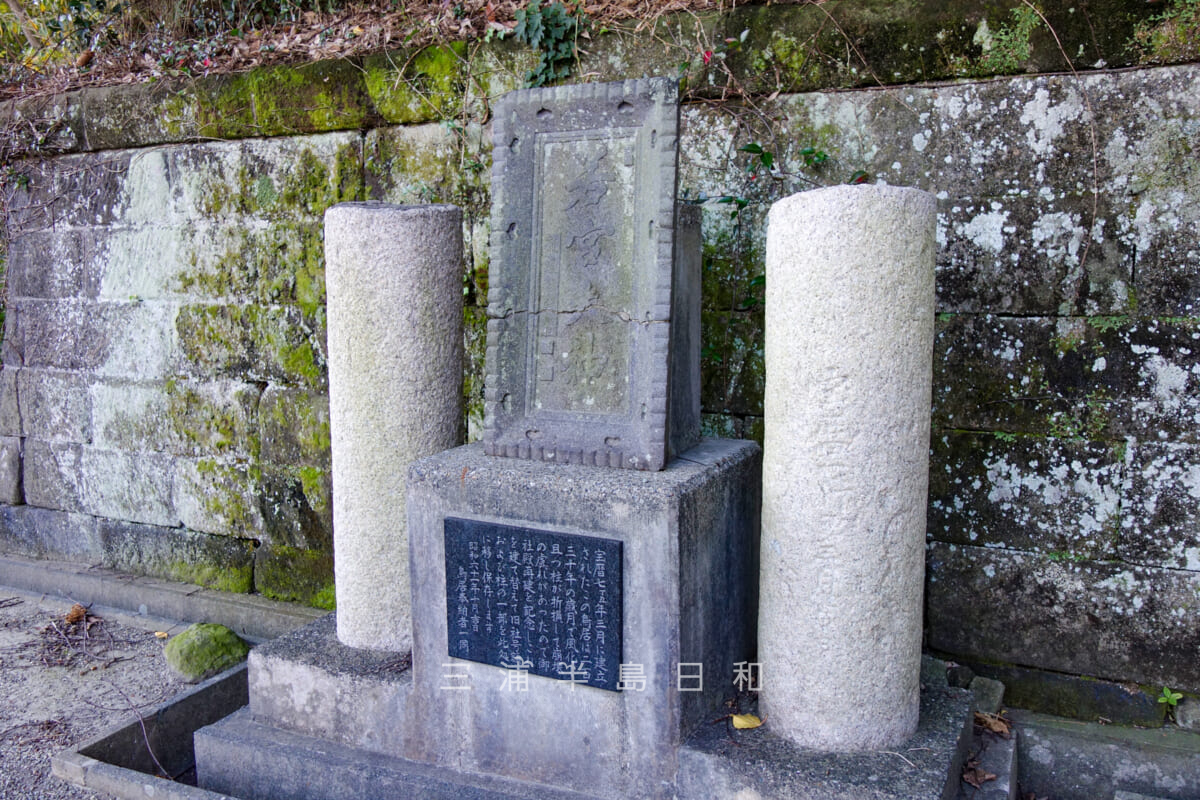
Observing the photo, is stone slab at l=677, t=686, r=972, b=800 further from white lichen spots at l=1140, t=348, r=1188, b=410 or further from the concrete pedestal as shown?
white lichen spots at l=1140, t=348, r=1188, b=410

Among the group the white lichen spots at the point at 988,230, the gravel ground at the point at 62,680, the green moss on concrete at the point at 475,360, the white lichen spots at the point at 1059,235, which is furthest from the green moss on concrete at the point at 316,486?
the white lichen spots at the point at 1059,235

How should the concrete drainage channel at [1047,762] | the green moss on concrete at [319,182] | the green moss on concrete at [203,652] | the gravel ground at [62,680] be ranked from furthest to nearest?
the green moss on concrete at [319,182] < the green moss on concrete at [203,652] < the gravel ground at [62,680] < the concrete drainage channel at [1047,762]

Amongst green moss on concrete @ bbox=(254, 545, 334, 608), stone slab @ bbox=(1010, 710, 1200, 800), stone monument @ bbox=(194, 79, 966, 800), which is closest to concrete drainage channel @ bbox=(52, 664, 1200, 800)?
stone slab @ bbox=(1010, 710, 1200, 800)

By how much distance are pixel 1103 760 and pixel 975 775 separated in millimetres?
705

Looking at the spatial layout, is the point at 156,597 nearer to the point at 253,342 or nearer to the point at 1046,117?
the point at 253,342

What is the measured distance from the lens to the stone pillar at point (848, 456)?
212cm

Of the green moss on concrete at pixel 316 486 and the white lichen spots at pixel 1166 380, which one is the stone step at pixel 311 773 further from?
the white lichen spots at pixel 1166 380

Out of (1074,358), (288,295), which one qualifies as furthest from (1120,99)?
(288,295)

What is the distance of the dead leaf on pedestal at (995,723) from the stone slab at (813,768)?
0.34m

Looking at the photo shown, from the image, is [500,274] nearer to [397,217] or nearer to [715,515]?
[397,217]

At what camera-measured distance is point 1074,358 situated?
286cm

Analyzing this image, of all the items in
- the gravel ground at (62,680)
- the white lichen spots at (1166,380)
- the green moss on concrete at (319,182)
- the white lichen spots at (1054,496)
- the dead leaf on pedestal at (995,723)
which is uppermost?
the green moss on concrete at (319,182)

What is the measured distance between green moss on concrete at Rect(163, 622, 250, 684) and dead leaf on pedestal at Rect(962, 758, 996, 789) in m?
2.83

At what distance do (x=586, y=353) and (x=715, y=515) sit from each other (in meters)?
0.62
